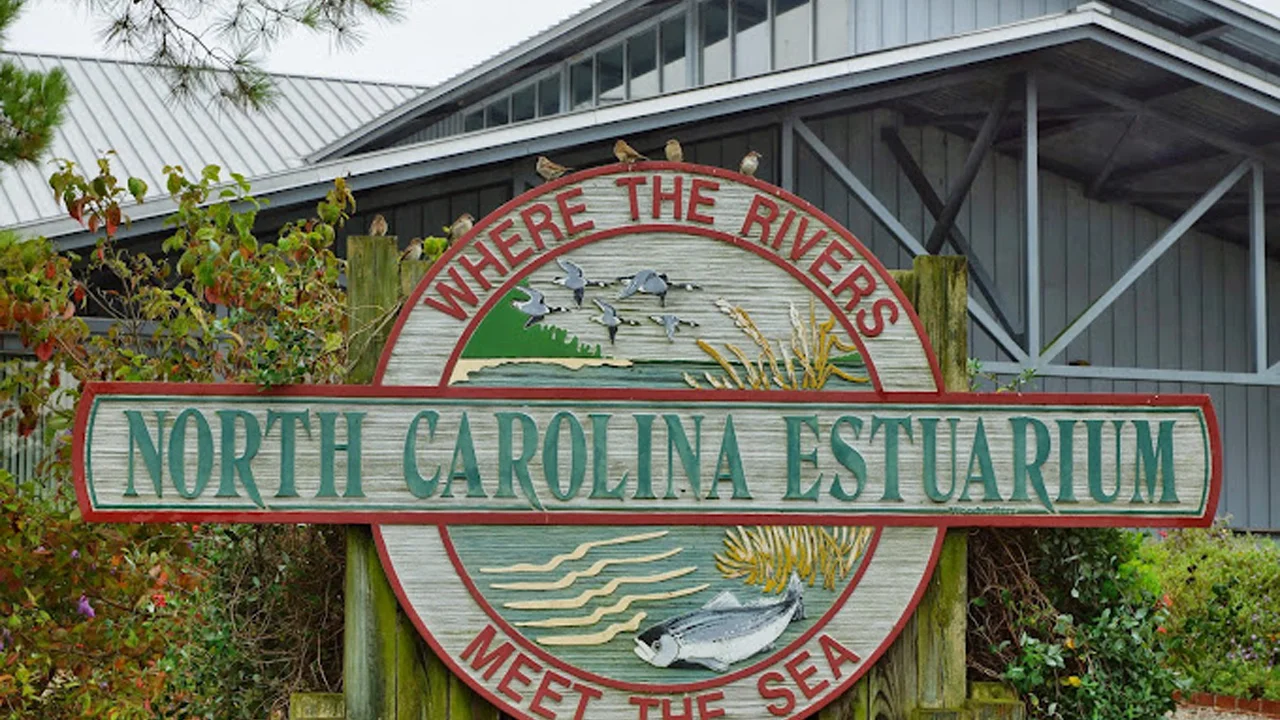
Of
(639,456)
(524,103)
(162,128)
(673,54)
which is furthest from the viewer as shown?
(162,128)

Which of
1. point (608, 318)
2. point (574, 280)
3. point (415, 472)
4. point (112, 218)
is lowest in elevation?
point (415, 472)

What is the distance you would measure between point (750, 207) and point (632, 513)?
0.91 m

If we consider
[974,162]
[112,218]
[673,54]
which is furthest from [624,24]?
[112,218]

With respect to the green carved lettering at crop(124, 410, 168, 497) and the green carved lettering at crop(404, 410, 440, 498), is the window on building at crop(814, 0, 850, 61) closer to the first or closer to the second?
the green carved lettering at crop(404, 410, 440, 498)

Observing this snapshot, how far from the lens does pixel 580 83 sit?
18.1m

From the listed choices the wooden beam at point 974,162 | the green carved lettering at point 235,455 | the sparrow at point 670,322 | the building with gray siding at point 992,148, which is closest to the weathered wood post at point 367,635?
the green carved lettering at point 235,455

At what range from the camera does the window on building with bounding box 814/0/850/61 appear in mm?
15312

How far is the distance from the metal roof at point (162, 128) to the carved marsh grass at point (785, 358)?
13036mm

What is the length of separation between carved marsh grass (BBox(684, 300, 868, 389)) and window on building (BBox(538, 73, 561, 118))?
1429cm

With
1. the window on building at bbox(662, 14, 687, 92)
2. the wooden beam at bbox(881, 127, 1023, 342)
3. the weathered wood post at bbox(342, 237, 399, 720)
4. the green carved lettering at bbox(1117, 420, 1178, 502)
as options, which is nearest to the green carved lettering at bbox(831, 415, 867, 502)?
the green carved lettering at bbox(1117, 420, 1178, 502)

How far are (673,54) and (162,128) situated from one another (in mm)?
7200

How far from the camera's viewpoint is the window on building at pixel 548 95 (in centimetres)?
1834

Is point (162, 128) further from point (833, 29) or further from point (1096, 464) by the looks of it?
point (1096, 464)

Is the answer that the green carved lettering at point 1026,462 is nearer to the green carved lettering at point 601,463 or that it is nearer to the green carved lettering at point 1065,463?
the green carved lettering at point 1065,463
